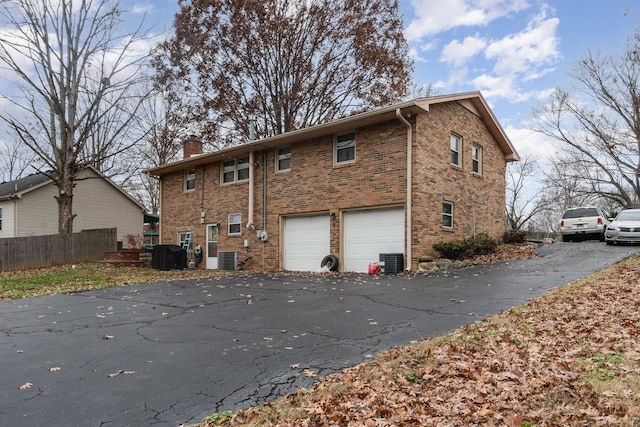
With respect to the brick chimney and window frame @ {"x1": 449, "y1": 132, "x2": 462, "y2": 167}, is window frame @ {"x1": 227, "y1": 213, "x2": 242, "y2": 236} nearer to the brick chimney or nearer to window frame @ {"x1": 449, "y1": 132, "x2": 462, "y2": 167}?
the brick chimney

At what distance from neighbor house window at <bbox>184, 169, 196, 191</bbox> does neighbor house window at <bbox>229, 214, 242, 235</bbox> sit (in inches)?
132

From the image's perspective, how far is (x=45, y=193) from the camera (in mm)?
27000

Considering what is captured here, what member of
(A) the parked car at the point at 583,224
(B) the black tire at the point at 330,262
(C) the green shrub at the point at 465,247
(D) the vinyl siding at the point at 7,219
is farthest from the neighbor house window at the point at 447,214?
(D) the vinyl siding at the point at 7,219

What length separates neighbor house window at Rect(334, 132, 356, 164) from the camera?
14.5 meters

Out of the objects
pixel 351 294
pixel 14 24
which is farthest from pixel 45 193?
pixel 351 294

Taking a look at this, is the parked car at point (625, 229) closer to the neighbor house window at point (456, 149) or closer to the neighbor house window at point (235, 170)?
the neighbor house window at point (456, 149)

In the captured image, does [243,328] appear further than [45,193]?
No

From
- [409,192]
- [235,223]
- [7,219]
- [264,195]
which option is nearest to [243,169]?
[264,195]

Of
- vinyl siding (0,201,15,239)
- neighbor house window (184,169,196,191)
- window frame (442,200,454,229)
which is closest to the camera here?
window frame (442,200,454,229)

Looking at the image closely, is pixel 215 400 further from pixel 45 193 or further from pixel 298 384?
pixel 45 193

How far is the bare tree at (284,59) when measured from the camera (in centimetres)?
2267

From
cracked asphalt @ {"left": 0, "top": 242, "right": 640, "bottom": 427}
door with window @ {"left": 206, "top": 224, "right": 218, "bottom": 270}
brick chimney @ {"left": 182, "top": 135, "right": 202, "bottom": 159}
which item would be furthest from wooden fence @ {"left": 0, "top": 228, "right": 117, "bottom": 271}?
cracked asphalt @ {"left": 0, "top": 242, "right": 640, "bottom": 427}

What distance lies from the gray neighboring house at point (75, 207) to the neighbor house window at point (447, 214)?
18.1m

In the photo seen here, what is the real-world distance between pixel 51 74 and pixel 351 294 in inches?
696
